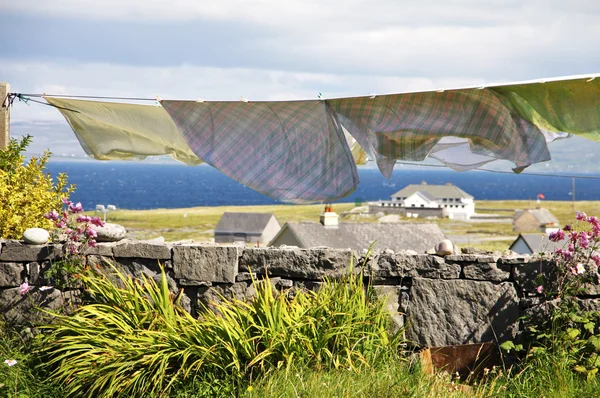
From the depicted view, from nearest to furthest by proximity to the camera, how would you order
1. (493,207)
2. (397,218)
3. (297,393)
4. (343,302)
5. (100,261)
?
(297,393)
(343,302)
(100,261)
(397,218)
(493,207)

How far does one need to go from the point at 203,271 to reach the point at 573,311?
2.63 m

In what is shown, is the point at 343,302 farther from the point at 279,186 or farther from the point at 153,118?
the point at 153,118

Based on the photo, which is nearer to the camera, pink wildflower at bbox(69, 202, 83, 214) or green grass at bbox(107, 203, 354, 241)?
pink wildflower at bbox(69, 202, 83, 214)

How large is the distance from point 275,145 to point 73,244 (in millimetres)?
1754

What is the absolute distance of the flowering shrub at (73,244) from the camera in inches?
204

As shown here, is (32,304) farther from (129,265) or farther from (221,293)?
(221,293)

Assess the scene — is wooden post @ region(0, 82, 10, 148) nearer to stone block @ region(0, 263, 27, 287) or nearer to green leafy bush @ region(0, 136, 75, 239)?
green leafy bush @ region(0, 136, 75, 239)

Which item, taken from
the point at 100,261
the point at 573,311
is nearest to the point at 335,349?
the point at 573,311

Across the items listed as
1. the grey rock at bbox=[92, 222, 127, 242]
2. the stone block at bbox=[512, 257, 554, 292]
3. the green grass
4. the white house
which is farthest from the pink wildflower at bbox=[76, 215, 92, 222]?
the white house

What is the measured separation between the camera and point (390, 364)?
4.43 m

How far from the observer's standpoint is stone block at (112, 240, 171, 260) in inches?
204

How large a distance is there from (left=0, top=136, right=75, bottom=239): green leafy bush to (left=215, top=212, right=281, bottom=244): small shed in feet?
87.6

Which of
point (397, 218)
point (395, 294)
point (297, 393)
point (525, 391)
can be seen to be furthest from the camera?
point (397, 218)

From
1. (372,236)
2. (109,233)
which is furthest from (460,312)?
(372,236)
